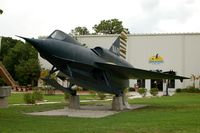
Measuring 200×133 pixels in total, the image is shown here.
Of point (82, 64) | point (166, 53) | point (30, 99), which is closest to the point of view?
point (82, 64)

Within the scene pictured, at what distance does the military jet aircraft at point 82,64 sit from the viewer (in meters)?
19.1

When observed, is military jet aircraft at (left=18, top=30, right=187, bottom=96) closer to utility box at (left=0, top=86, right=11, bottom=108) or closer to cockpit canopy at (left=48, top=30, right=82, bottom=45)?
cockpit canopy at (left=48, top=30, right=82, bottom=45)

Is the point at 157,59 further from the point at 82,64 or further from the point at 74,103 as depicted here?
the point at 82,64

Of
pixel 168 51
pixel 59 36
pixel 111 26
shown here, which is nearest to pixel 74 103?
pixel 59 36

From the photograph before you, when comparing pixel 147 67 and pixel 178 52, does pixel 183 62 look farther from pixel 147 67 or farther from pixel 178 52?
pixel 147 67

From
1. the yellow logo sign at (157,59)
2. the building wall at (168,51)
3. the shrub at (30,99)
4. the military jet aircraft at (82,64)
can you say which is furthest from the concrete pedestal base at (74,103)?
the yellow logo sign at (157,59)

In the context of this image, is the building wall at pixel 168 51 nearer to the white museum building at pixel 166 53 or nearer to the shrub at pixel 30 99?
the white museum building at pixel 166 53

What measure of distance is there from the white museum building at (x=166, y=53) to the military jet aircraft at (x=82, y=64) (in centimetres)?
3620

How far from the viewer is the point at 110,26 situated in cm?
8331

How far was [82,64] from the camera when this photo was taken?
19781 millimetres

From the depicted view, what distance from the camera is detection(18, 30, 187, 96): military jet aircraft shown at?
1906 centimetres

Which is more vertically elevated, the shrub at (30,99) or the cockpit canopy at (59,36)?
the cockpit canopy at (59,36)

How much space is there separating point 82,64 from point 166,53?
40.4 metres

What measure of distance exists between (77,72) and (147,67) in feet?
135
